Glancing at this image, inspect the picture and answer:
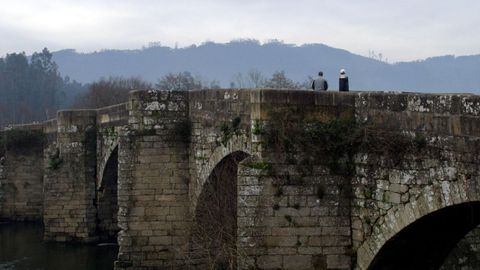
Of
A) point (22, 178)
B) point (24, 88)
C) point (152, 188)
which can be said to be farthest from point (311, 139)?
point (24, 88)

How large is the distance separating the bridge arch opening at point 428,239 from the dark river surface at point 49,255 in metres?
15.5

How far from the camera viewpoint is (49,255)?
87.5 feet

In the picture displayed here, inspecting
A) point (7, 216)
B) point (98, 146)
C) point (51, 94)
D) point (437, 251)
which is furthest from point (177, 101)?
point (51, 94)

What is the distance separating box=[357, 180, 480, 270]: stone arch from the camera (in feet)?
27.0

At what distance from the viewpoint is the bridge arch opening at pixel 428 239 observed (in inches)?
368

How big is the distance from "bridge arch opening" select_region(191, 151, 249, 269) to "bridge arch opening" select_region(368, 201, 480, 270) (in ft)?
16.9

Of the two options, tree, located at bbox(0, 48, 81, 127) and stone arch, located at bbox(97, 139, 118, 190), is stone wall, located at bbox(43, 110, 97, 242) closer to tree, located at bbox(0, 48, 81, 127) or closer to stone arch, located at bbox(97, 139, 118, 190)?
stone arch, located at bbox(97, 139, 118, 190)

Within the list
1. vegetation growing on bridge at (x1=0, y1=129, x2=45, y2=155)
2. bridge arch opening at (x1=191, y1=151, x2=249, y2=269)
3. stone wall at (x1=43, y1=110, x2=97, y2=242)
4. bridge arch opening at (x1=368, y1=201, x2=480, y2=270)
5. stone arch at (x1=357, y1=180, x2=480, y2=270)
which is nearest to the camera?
stone arch at (x1=357, y1=180, x2=480, y2=270)

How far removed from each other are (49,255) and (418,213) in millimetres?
20534

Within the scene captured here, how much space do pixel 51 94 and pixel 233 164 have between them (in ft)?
332

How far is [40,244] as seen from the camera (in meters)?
28.9

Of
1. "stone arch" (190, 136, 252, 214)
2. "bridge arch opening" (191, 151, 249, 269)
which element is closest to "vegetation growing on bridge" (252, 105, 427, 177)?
"stone arch" (190, 136, 252, 214)

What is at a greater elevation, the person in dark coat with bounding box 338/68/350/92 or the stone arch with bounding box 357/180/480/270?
the person in dark coat with bounding box 338/68/350/92

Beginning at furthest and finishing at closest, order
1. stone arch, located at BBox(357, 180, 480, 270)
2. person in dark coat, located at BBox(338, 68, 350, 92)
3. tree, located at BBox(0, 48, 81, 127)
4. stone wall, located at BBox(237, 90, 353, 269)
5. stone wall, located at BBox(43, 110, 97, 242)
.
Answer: tree, located at BBox(0, 48, 81, 127), stone wall, located at BBox(43, 110, 97, 242), person in dark coat, located at BBox(338, 68, 350, 92), stone wall, located at BBox(237, 90, 353, 269), stone arch, located at BBox(357, 180, 480, 270)
